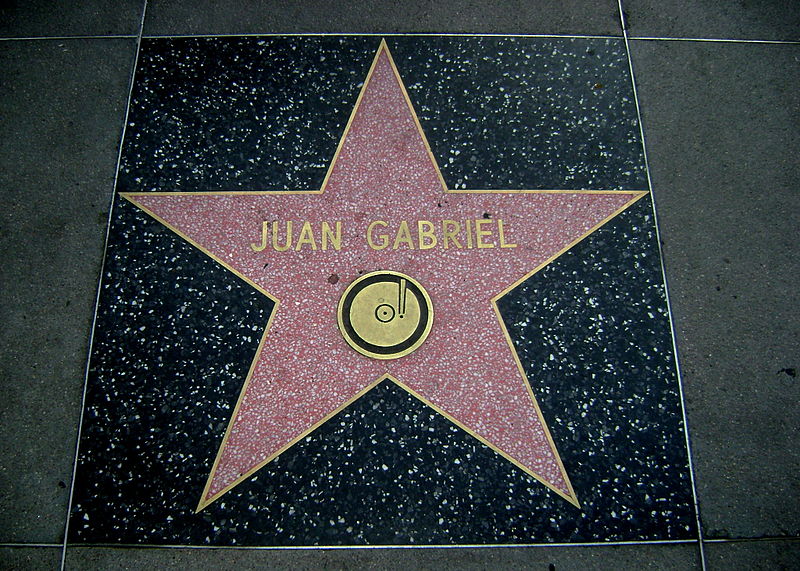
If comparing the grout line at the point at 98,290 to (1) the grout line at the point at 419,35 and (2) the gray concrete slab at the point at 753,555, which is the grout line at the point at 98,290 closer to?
(1) the grout line at the point at 419,35

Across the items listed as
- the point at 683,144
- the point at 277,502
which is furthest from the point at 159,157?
the point at 683,144

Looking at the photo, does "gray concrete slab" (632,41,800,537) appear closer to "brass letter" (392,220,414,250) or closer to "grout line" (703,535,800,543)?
"grout line" (703,535,800,543)

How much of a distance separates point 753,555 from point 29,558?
2.65 m

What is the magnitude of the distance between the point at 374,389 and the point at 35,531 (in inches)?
53.0

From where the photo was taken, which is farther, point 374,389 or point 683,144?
point 683,144

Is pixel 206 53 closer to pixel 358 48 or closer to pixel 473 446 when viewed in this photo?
pixel 358 48

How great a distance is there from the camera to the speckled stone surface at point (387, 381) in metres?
1.63

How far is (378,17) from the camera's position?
7.01 ft

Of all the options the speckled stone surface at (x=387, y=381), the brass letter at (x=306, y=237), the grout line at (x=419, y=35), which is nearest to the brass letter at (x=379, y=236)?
the brass letter at (x=306, y=237)

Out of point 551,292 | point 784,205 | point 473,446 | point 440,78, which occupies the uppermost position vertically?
point 440,78

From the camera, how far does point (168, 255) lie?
73.5 inches

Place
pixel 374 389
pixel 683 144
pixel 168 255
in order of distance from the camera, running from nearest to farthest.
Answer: pixel 374 389, pixel 168 255, pixel 683 144

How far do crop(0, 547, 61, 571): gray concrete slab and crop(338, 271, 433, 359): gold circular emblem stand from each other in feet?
4.32

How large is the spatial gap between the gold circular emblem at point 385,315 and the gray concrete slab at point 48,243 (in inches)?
42.5
